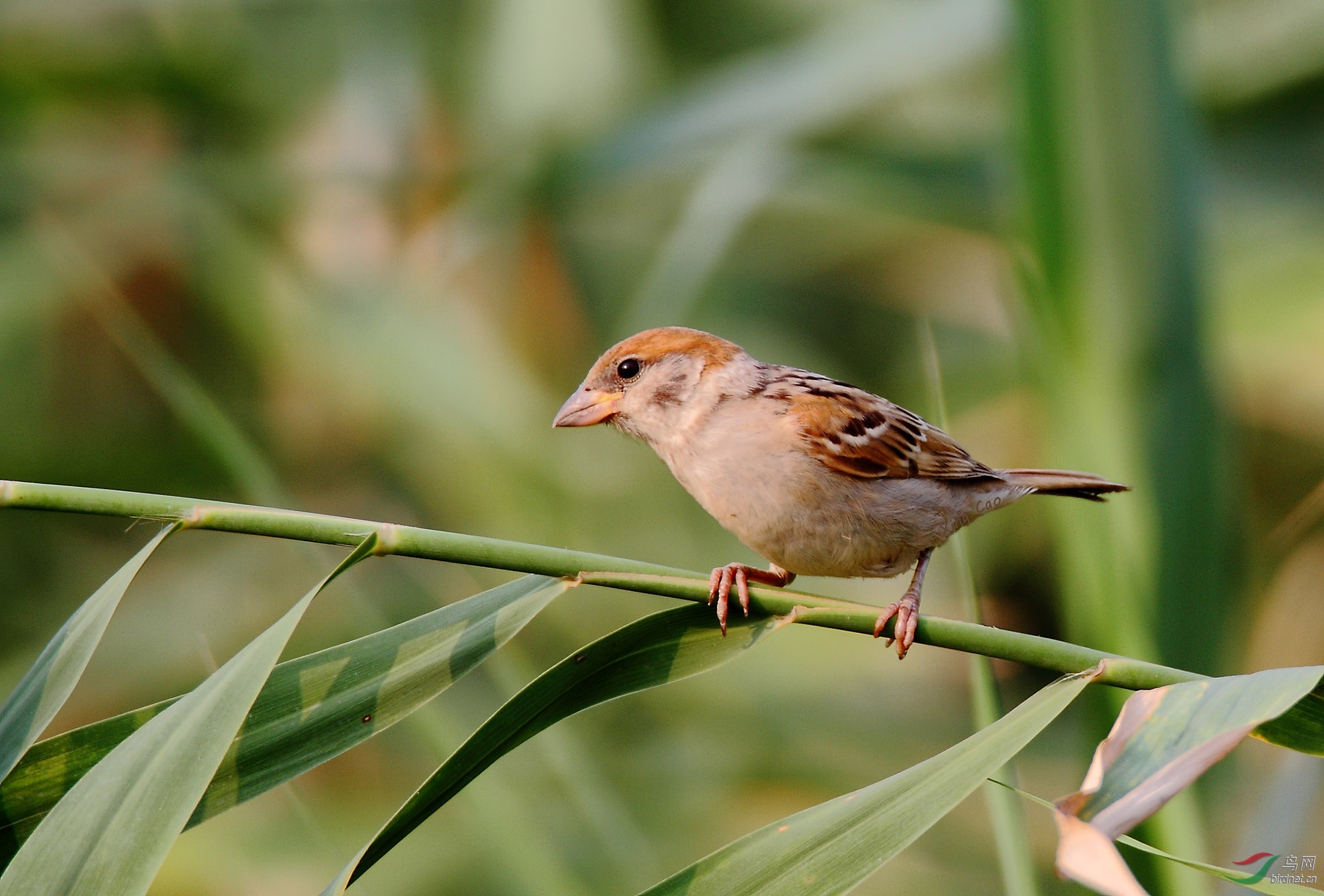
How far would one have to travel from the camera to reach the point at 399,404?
4781 mm

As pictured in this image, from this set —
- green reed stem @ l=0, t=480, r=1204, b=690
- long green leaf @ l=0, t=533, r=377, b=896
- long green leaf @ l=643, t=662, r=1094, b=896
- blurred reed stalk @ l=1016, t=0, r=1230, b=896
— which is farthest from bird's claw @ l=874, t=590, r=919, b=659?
long green leaf @ l=0, t=533, r=377, b=896

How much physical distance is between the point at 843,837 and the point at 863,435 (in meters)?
1.20

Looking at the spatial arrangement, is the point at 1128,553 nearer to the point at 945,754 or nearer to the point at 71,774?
the point at 945,754

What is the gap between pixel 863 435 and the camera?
2250 millimetres

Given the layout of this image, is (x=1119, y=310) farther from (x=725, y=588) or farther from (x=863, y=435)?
(x=725, y=588)

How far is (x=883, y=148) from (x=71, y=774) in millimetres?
3391

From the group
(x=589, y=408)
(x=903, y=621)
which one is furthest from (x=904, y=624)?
(x=589, y=408)

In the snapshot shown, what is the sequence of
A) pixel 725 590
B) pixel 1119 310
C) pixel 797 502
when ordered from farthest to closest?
pixel 1119 310 → pixel 797 502 → pixel 725 590

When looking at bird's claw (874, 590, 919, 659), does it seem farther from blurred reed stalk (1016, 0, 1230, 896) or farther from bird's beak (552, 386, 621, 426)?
bird's beak (552, 386, 621, 426)

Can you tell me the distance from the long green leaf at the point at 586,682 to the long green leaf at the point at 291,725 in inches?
3.4

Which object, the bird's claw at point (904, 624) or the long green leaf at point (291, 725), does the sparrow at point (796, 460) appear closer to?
the bird's claw at point (904, 624)

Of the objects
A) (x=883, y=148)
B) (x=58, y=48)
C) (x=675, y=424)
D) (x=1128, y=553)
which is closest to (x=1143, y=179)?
(x=1128, y=553)

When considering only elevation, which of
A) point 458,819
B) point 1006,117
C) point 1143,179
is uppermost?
point 1006,117

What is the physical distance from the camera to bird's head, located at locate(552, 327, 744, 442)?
222 cm
